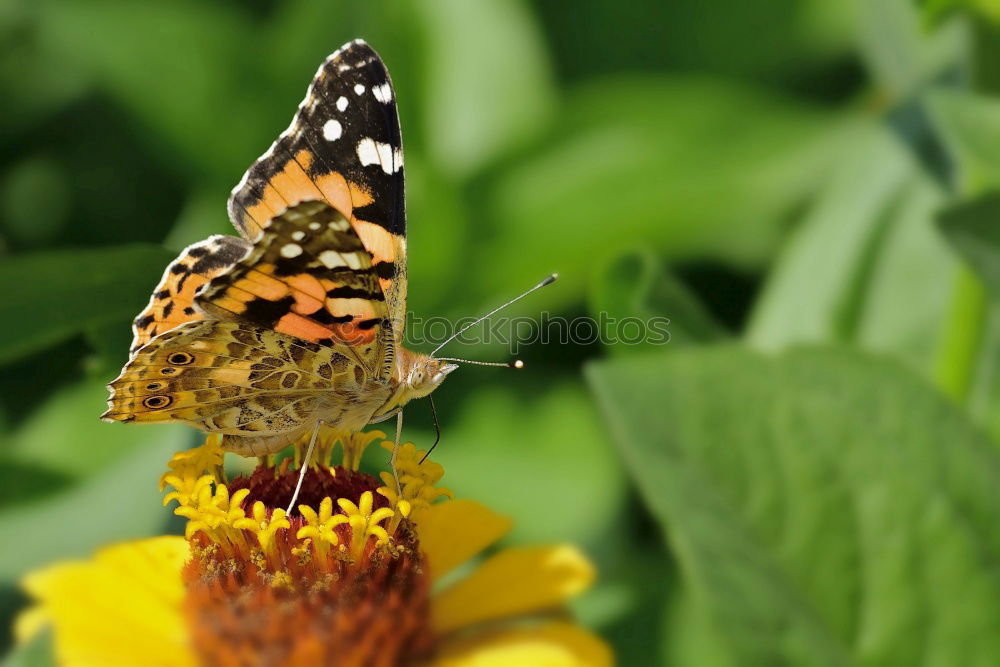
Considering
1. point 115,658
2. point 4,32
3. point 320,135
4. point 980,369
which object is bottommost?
point 980,369

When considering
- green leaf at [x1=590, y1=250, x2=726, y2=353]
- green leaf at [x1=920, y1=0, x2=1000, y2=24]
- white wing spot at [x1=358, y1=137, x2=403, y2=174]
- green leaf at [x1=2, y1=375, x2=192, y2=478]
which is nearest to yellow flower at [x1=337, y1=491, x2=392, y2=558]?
white wing spot at [x1=358, y1=137, x2=403, y2=174]

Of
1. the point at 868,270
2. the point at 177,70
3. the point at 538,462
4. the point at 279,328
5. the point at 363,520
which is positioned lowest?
the point at 538,462

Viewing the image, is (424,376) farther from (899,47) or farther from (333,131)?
(899,47)

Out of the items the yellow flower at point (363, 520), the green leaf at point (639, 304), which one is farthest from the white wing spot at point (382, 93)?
the yellow flower at point (363, 520)

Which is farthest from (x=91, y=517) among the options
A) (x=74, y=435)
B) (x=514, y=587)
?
(x=74, y=435)

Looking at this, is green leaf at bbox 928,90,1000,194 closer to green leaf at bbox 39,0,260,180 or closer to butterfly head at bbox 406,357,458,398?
butterfly head at bbox 406,357,458,398

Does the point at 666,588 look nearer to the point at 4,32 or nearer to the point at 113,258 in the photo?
the point at 113,258

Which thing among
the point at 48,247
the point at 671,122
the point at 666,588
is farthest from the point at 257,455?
the point at 671,122
